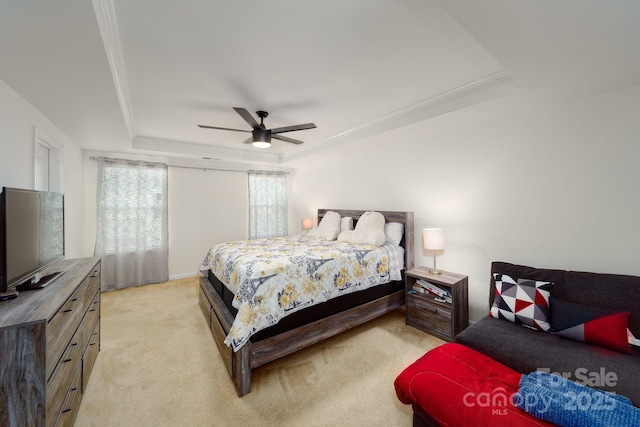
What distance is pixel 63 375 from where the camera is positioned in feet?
4.40

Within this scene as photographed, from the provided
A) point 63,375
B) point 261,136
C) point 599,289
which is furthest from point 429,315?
point 63,375

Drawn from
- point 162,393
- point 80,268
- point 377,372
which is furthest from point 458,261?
point 80,268

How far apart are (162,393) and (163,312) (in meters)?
1.56

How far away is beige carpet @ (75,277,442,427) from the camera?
166 centimetres

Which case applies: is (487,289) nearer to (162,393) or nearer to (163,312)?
(162,393)

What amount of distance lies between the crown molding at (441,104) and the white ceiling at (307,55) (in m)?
0.01

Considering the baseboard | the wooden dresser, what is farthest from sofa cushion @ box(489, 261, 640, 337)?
the baseboard

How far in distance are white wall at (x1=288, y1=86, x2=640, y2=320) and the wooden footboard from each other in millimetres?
1097

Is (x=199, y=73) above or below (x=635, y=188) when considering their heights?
above

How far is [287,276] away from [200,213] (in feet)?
10.8

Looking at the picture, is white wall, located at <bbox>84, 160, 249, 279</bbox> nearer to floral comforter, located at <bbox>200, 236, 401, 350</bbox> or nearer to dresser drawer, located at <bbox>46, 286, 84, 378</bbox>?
floral comforter, located at <bbox>200, 236, 401, 350</bbox>

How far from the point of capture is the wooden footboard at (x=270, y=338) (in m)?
1.86

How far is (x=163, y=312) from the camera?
125 inches

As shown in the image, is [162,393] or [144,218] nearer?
[162,393]
